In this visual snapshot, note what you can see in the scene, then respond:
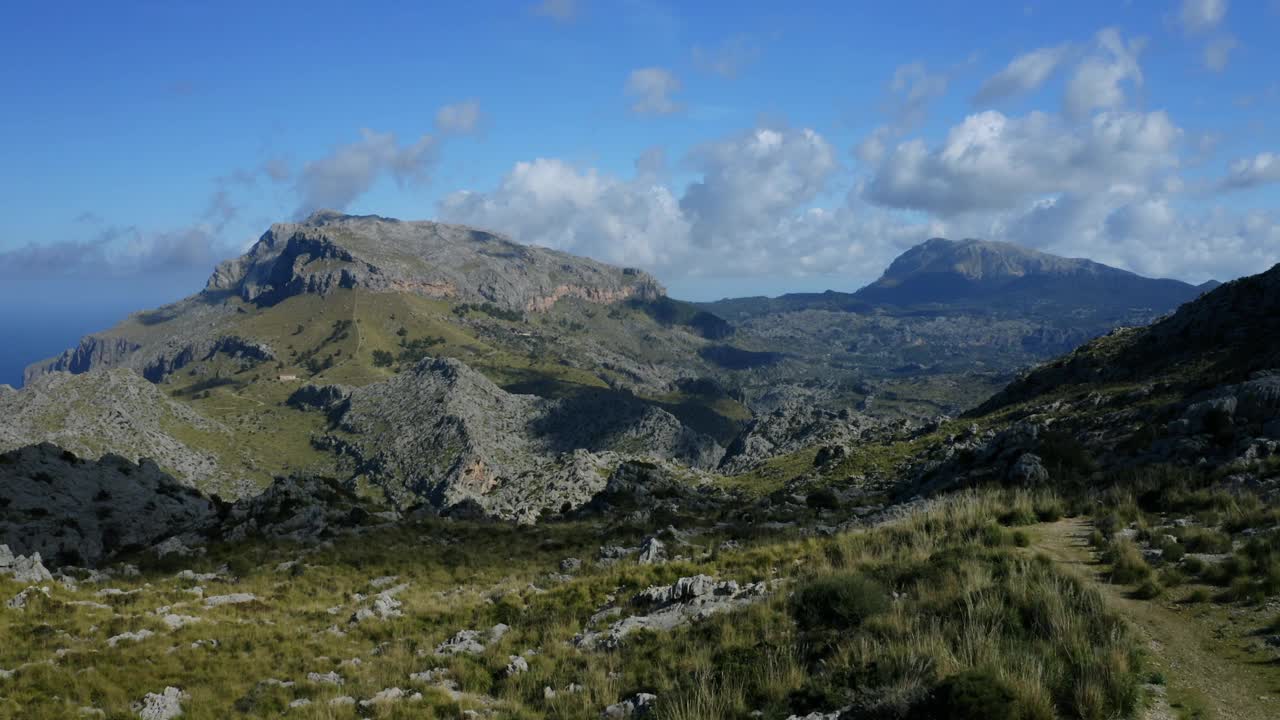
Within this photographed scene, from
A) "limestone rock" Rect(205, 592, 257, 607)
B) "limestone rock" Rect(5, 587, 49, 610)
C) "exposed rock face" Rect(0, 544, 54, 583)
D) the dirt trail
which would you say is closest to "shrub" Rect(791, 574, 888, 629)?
the dirt trail

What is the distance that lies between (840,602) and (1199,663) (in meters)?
6.05

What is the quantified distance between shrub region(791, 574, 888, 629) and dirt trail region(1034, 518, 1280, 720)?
14.4 ft

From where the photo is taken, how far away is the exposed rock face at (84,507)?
3394 centimetres

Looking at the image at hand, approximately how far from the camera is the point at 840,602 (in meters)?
14.3

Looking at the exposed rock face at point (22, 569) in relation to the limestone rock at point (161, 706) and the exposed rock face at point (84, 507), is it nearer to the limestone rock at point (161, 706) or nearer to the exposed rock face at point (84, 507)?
the exposed rock face at point (84, 507)

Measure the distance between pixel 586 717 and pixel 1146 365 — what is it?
84099 mm

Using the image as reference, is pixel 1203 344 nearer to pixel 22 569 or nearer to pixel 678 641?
pixel 678 641

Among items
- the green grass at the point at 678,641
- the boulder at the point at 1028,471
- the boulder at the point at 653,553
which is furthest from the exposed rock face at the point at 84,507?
the boulder at the point at 1028,471

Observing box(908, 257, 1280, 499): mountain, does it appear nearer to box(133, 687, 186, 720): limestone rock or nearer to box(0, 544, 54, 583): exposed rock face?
box(133, 687, 186, 720): limestone rock

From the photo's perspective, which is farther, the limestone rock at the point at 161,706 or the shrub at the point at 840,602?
the limestone rock at the point at 161,706

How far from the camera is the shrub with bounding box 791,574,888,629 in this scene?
1388cm

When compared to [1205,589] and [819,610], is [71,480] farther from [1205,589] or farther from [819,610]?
[1205,589]

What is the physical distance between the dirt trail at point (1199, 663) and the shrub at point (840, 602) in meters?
4.40

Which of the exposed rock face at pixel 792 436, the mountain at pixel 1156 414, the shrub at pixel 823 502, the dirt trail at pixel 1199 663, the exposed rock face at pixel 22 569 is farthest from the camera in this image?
the exposed rock face at pixel 792 436
